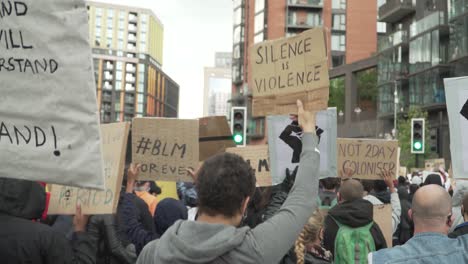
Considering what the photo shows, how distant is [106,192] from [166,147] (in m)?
1.65

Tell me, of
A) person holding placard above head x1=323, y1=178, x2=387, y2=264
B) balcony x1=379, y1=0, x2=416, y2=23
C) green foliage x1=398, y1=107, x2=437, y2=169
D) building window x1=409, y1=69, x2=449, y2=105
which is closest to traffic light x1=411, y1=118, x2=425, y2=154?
person holding placard above head x1=323, y1=178, x2=387, y2=264

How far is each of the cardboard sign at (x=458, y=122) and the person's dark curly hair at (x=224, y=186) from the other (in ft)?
7.27

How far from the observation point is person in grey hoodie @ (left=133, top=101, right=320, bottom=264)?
93.3 inches

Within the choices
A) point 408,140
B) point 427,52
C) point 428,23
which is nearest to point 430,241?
point 408,140

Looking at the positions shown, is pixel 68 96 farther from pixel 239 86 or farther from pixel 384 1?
pixel 239 86

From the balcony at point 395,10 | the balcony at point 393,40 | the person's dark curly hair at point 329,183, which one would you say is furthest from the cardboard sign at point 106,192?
the balcony at point 395,10

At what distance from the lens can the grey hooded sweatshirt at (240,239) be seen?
2.36 meters

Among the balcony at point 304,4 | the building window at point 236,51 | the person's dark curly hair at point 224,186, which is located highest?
the balcony at point 304,4

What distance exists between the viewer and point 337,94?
229ft

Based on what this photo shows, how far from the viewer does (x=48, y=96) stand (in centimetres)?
254

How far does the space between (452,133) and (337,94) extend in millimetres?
66341

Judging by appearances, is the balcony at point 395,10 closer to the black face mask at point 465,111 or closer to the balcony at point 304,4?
the balcony at point 304,4

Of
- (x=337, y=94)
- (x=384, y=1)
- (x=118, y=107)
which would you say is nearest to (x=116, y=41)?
(x=118, y=107)

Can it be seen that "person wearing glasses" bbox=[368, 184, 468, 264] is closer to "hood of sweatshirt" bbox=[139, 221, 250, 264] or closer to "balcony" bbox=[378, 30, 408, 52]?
"hood of sweatshirt" bbox=[139, 221, 250, 264]
